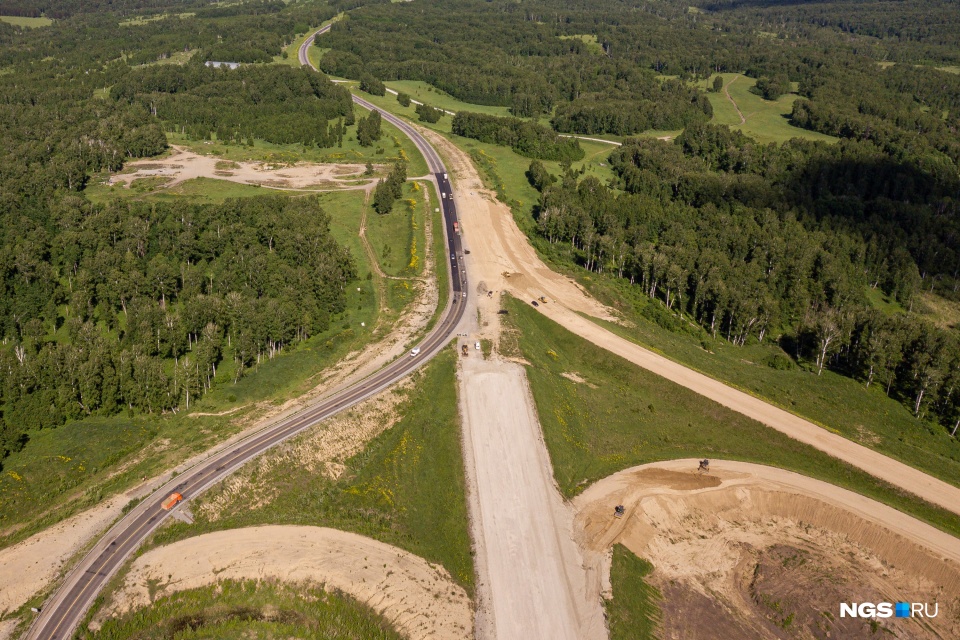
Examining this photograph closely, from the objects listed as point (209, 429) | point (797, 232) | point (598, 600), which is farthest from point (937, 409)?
point (209, 429)

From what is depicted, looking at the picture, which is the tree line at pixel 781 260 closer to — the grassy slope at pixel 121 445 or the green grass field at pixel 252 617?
the grassy slope at pixel 121 445

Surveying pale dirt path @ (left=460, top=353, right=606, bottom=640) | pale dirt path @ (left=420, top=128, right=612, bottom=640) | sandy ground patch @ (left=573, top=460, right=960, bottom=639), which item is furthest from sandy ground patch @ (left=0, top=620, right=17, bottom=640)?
sandy ground patch @ (left=573, top=460, right=960, bottom=639)

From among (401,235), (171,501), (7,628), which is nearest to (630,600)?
(171,501)

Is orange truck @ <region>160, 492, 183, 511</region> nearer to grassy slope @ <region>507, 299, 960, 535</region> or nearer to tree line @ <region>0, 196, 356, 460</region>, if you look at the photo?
tree line @ <region>0, 196, 356, 460</region>

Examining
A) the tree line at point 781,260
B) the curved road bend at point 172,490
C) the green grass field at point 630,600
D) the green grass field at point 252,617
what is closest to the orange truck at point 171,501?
the curved road bend at point 172,490

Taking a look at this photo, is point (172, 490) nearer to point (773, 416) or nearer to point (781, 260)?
point (773, 416)
